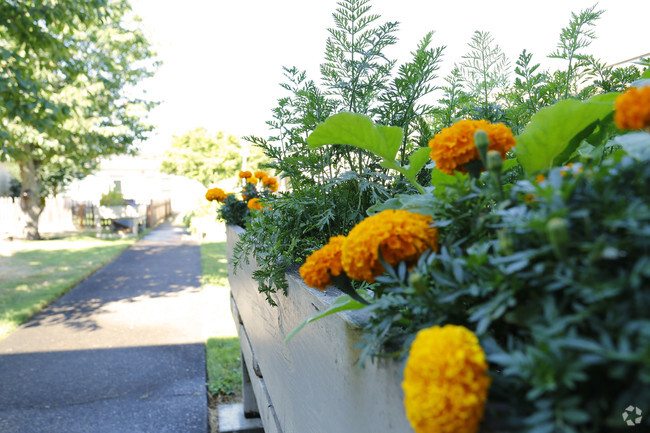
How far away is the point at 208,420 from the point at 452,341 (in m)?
3.30

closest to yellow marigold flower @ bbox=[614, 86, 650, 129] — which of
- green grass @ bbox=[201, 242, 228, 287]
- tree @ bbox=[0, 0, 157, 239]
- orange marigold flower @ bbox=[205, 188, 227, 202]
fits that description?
orange marigold flower @ bbox=[205, 188, 227, 202]

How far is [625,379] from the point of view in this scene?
1.40 ft

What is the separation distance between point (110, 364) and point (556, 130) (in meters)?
4.51

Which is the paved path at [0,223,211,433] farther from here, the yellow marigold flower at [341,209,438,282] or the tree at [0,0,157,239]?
the tree at [0,0,157,239]

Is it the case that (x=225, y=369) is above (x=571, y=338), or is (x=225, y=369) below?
below

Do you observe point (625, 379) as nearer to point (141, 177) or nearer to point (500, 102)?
point (500, 102)

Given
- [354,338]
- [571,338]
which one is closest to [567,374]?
[571,338]

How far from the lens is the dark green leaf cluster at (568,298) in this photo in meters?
0.42

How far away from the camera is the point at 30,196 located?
13.9m

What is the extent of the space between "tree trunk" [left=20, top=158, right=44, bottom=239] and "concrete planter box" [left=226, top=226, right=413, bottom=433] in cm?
1493

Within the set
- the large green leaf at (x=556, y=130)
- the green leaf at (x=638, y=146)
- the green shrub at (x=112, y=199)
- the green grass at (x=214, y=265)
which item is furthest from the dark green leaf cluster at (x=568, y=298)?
the green shrub at (x=112, y=199)

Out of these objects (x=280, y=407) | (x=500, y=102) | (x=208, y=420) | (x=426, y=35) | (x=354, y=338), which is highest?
(x=426, y=35)

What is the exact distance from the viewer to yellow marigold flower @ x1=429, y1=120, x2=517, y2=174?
720 mm

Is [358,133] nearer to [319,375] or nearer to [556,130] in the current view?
[556,130]
